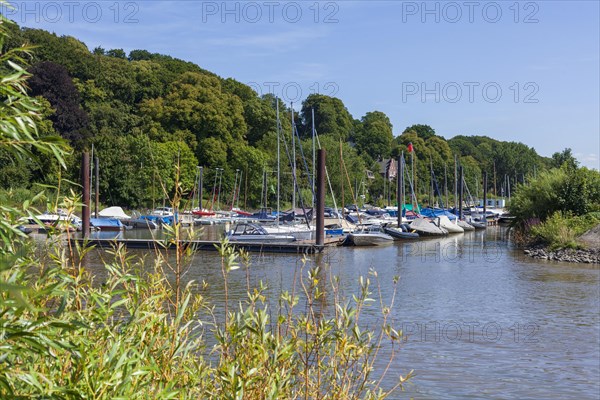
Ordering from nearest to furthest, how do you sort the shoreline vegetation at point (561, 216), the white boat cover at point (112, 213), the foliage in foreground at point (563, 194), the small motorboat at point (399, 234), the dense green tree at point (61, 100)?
the shoreline vegetation at point (561, 216) → the foliage in foreground at point (563, 194) → the small motorboat at point (399, 234) → the white boat cover at point (112, 213) → the dense green tree at point (61, 100)

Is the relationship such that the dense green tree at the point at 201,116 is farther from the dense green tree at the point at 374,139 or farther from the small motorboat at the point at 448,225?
the dense green tree at the point at 374,139

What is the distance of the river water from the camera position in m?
11.8

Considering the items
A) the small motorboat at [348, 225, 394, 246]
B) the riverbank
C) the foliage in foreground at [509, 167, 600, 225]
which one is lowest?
the riverbank

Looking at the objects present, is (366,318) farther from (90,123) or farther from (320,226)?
(90,123)

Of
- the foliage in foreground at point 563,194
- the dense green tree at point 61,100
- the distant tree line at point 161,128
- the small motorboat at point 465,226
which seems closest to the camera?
the foliage in foreground at point 563,194

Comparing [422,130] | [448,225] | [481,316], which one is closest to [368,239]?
[448,225]

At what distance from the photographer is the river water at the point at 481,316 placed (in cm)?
1177

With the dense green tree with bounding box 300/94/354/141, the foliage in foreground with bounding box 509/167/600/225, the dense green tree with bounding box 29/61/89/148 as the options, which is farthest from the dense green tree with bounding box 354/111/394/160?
the foliage in foreground with bounding box 509/167/600/225

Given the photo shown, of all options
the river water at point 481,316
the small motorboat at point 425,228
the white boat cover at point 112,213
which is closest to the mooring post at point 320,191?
the river water at point 481,316

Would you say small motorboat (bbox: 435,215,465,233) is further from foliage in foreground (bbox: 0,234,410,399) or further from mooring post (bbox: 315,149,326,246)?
foliage in foreground (bbox: 0,234,410,399)

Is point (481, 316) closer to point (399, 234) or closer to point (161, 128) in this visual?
point (399, 234)

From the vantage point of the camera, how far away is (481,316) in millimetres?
17875

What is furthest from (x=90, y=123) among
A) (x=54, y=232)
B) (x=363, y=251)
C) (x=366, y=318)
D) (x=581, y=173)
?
(x=54, y=232)

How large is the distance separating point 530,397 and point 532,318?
679cm
